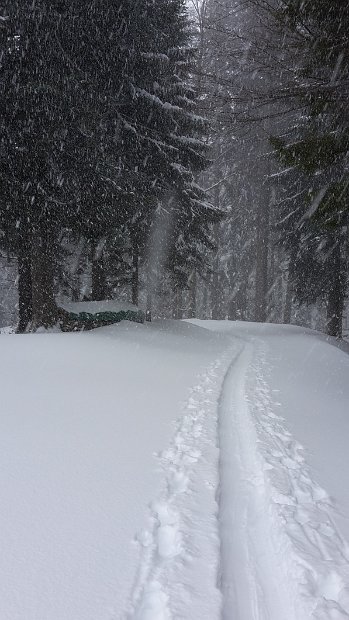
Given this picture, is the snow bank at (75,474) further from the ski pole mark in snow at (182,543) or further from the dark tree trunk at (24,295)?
Answer: the dark tree trunk at (24,295)

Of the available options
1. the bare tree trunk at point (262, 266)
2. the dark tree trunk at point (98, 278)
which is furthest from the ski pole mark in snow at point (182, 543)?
the bare tree trunk at point (262, 266)

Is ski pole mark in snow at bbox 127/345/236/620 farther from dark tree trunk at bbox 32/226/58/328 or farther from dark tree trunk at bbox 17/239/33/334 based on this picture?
dark tree trunk at bbox 17/239/33/334

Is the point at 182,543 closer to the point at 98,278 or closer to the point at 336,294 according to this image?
the point at 98,278

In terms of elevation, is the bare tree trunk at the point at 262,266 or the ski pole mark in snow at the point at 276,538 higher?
the bare tree trunk at the point at 262,266

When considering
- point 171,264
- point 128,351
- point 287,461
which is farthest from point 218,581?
point 171,264

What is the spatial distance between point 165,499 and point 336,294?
19.4 meters

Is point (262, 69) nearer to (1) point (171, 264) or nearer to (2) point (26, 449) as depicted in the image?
(2) point (26, 449)

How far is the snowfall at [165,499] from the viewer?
2.43 metres

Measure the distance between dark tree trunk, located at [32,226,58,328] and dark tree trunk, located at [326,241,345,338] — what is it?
13428 millimetres

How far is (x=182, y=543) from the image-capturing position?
2.96m

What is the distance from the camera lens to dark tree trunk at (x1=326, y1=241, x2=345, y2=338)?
2025 centimetres

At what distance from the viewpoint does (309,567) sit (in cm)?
281

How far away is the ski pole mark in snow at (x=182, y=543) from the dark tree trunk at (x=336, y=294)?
1724 cm

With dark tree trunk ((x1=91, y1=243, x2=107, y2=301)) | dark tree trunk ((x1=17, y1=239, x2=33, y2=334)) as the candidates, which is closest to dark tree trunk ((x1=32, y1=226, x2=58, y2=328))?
A: dark tree trunk ((x1=17, y1=239, x2=33, y2=334))
